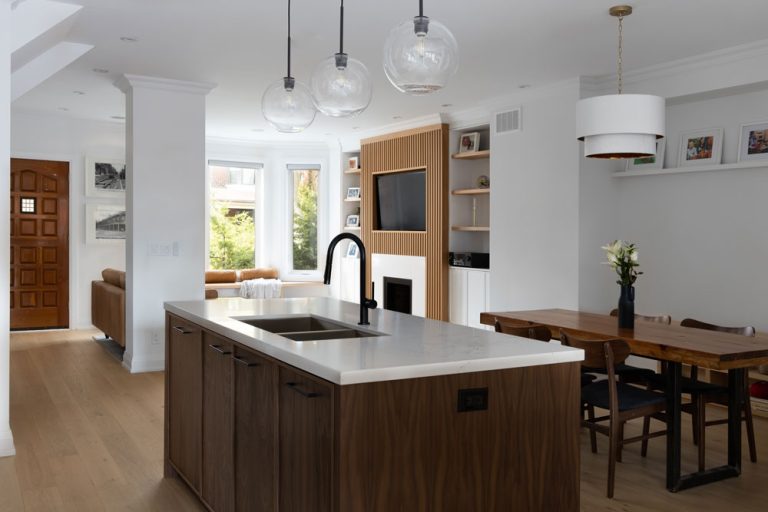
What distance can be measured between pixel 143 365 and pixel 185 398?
314cm

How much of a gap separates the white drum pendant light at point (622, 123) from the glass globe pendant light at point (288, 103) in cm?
188

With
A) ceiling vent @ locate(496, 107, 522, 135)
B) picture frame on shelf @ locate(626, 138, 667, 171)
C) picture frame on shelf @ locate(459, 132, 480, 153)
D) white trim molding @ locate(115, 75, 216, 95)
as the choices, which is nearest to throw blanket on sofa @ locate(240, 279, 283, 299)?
picture frame on shelf @ locate(459, 132, 480, 153)

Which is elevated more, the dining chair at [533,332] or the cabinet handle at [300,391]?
the cabinet handle at [300,391]

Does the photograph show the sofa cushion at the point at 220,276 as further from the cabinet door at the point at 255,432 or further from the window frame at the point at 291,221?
the cabinet door at the point at 255,432

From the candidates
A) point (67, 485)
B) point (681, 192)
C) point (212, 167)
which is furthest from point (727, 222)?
point (212, 167)

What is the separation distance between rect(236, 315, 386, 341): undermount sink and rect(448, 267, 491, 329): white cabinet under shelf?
13.7ft

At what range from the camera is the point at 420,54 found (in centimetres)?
234

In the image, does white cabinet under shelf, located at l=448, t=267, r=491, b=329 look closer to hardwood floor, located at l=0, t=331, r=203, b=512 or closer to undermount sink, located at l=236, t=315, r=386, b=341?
hardwood floor, located at l=0, t=331, r=203, b=512

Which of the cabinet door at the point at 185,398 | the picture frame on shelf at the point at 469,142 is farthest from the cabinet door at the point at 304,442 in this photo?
the picture frame on shelf at the point at 469,142

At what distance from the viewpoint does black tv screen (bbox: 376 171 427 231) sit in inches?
323

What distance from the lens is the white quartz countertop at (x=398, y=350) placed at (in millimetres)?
1970

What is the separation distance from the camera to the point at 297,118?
312 centimetres

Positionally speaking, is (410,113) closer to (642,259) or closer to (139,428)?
(642,259)

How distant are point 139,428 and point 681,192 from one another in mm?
4578
